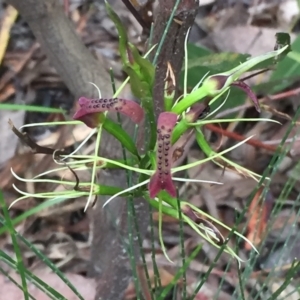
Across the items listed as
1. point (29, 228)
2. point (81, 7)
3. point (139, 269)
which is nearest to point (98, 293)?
point (139, 269)

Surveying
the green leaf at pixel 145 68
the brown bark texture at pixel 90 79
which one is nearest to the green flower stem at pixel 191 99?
the green leaf at pixel 145 68

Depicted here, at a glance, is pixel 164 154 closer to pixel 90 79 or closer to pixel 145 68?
pixel 145 68

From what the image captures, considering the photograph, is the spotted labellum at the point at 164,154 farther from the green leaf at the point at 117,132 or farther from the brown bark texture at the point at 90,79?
the brown bark texture at the point at 90,79

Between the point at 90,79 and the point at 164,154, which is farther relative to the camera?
the point at 90,79

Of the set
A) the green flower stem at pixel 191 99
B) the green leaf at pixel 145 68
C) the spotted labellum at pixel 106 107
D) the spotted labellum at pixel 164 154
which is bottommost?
the spotted labellum at pixel 164 154

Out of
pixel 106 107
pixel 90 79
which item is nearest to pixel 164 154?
pixel 106 107

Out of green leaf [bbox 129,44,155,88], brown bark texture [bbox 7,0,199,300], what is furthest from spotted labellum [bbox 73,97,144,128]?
brown bark texture [bbox 7,0,199,300]

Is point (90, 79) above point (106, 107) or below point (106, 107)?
above

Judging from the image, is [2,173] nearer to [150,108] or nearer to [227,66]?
[227,66]
